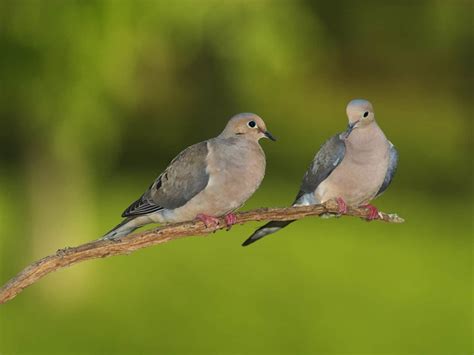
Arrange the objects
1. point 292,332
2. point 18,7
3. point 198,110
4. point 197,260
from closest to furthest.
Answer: point 18,7 < point 292,332 < point 197,260 < point 198,110

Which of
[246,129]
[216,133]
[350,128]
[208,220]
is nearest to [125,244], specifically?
[208,220]

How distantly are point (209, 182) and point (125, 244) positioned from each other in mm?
A: 1027

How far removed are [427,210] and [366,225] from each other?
267cm

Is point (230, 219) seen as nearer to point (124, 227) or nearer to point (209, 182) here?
point (209, 182)

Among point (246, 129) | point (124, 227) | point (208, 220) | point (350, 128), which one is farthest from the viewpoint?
point (124, 227)

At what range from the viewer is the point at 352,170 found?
5.64 m

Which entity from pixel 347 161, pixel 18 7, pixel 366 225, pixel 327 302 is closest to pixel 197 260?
pixel 327 302

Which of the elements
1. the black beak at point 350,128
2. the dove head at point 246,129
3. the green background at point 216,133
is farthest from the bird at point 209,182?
the green background at point 216,133

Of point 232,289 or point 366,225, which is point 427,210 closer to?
point 366,225

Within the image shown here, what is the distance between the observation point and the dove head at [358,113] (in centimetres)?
468

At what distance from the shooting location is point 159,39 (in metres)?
14.5

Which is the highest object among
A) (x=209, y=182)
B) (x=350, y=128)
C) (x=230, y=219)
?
(x=350, y=128)

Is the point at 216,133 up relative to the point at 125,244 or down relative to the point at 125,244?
down

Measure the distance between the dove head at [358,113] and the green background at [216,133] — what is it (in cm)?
804
